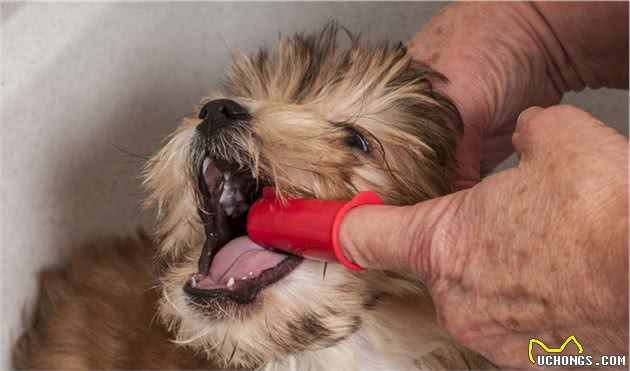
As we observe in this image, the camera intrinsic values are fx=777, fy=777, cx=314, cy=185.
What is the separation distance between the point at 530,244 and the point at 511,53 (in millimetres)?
1041

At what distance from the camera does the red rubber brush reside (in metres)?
1.33

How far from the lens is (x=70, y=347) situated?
226 centimetres

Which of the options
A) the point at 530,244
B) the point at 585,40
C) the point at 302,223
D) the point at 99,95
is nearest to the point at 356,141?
the point at 302,223

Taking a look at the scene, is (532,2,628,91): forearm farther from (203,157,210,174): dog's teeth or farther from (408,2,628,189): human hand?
(203,157,210,174): dog's teeth

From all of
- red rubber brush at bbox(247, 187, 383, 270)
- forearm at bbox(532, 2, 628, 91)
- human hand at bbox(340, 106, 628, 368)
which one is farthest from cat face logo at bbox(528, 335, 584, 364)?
forearm at bbox(532, 2, 628, 91)

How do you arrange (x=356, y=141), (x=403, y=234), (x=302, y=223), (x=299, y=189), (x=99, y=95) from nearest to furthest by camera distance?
(x=403, y=234) < (x=302, y=223) < (x=299, y=189) < (x=356, y=141) < (x=99, y=95)

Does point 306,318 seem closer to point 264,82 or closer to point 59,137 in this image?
point 264,82

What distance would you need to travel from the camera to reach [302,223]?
1.40 m

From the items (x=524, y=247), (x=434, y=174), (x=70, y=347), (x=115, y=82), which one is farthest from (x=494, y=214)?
(x=115, y=82)

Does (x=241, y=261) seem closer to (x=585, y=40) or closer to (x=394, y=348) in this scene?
(x=394, y=348)

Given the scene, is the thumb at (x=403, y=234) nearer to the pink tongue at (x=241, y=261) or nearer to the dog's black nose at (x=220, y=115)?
the pink tongue at (x=241, y=261)

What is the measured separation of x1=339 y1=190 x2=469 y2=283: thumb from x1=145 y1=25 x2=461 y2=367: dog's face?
0.22 m

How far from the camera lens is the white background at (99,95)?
225 centimetres

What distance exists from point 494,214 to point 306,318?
47 cm
